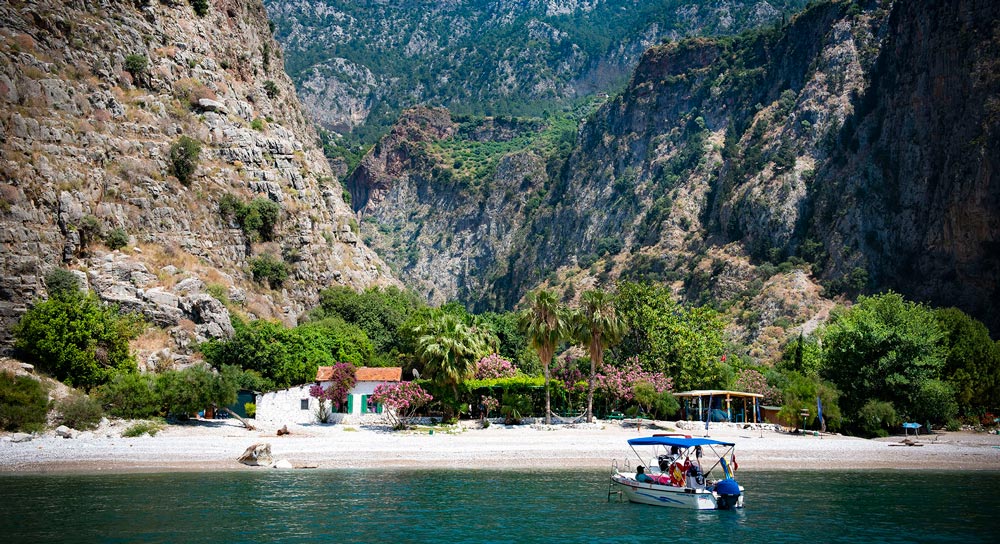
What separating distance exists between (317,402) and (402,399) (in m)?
8.79

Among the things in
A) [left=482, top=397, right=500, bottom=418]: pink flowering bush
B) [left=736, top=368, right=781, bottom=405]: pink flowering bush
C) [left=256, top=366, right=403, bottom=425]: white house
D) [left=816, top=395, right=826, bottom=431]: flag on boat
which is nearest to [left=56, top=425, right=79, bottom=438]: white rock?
[left=256, top=366, right=403, bottom=425]: white house

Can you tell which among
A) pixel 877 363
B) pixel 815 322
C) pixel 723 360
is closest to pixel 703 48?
pixel 815 322

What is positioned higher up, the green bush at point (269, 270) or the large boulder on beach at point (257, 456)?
the green bush at point (269, 270)

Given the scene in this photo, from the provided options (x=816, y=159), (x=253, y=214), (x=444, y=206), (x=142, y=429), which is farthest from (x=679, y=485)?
(x=444, y=206)

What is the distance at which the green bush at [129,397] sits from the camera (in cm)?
4556

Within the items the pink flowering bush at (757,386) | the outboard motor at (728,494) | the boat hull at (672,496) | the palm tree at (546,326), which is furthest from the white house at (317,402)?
the outboard motor at (728,494)

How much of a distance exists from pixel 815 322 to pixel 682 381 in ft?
136

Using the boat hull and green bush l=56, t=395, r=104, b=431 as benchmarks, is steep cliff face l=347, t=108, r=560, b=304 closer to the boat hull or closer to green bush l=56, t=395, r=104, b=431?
green bush l=56, t=395, r=104, b=431

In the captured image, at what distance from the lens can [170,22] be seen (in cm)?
7931

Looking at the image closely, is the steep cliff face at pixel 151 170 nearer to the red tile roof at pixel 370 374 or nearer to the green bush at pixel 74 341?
Answer: the green bush at pixel 74 341

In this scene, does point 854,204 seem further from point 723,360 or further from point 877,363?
point 877,363

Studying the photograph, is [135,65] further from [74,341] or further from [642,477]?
[642,477]

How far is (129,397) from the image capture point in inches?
1804

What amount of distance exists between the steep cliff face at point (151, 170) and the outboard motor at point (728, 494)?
142ft
